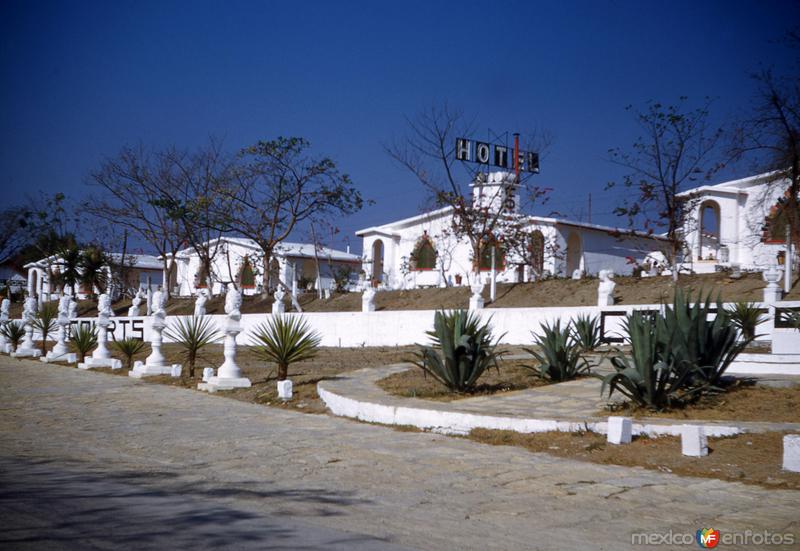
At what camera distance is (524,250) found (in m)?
32.5

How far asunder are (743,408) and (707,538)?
15.2 ft

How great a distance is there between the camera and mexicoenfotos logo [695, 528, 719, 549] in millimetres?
5066

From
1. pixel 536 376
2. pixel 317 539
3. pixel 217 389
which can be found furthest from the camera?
pixel 217 389

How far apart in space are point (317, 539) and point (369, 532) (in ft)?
1.38

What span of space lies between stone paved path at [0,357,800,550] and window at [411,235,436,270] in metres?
30.3

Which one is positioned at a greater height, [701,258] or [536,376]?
[701,258]

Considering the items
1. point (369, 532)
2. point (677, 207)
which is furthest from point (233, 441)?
point (677, 207)

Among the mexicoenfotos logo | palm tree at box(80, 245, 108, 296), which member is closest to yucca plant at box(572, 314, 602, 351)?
the mexicoenfotos logo

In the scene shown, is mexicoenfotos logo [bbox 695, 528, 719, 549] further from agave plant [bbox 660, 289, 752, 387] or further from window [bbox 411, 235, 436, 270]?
window [bbox 411, 235, 436, 270]

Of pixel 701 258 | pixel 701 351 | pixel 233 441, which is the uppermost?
pixel 701 258

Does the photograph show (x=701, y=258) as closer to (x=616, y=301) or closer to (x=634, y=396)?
(x=616, y=301)

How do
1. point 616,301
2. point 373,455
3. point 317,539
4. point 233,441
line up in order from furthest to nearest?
point 616,301 → point 233,441 → point 373,455 → point 317,539

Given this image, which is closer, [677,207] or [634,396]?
[634,396]

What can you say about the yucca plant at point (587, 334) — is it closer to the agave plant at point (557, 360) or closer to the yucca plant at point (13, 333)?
the agave plant at point (557, 360)
